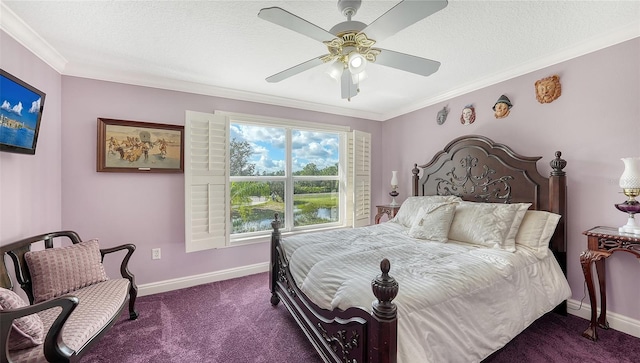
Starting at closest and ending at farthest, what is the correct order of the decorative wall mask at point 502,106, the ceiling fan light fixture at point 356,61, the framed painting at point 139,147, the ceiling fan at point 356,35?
the ceiling fan at point 356,35 < the ceiling fan light fixture at point 356,61 < the framed painting at point 139,147 < the decorative wall mask at point 502,106

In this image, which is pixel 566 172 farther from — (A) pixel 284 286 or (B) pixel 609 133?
(A) pixel 284 286

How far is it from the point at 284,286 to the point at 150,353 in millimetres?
1068

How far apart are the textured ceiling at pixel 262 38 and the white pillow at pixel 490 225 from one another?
55.6 inches

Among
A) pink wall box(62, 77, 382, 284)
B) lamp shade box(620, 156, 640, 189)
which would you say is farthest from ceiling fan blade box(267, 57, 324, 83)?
lamp shade box(620, 156, 640, 189)

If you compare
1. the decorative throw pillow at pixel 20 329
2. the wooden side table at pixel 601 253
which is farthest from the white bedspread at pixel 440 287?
the decorative throw pillow at pixel 20 329

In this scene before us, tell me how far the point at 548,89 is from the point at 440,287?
7.58 feet

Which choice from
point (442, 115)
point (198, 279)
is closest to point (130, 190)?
point (198, 279)

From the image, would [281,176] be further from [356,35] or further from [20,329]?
[20,329]

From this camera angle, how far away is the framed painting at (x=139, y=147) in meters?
2.70

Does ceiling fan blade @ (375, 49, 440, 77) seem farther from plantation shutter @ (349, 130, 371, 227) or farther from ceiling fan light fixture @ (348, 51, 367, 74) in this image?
plantation shutter @ (349, 130, 371, 227)

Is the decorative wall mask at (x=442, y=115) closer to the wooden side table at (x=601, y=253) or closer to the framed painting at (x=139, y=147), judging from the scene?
the wooden side table at (x=601, y=253)

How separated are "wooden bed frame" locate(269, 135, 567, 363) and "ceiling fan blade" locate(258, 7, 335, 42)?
1.29m

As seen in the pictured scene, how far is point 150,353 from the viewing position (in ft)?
6.32

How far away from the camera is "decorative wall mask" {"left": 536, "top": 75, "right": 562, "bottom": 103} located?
2.45 metres
